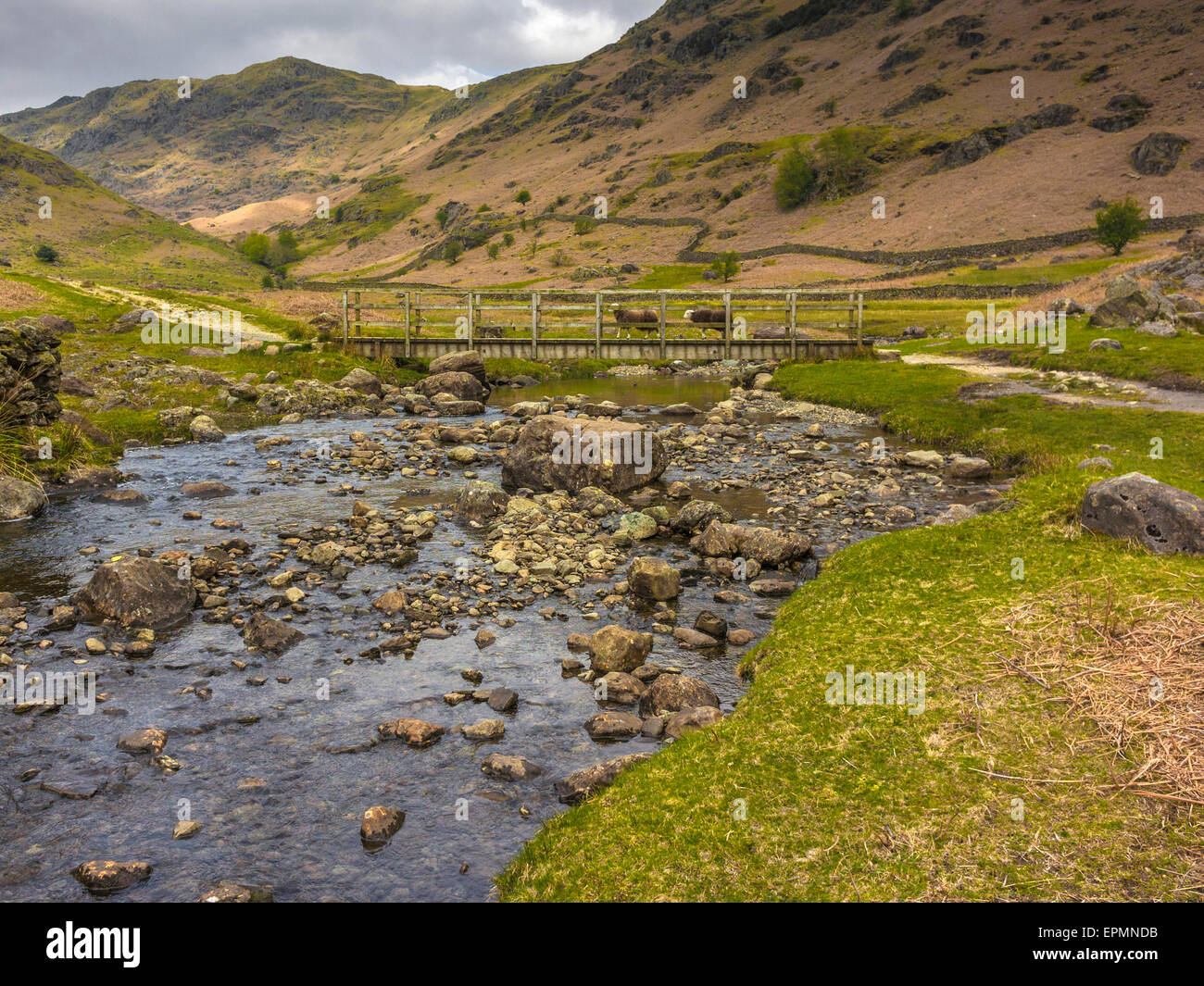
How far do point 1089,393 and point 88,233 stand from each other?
161634 millimetres

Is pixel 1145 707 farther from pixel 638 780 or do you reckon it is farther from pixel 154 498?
pixel 154 498

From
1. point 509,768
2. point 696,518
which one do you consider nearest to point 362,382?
point 696,518

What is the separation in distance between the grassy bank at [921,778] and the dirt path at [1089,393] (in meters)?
15.3

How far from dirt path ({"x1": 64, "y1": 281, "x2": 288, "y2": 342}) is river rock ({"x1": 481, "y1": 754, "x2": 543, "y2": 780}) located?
35.2 meters

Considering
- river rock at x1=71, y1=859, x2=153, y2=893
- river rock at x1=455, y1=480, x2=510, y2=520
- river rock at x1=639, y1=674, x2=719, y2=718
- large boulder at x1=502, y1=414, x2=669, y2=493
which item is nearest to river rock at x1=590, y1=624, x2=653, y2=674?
river rock at x1=639, y1=674, x2=719, y2=718

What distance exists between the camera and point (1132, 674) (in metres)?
7.26

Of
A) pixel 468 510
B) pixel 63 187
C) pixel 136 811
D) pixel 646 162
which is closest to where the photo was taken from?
pixel 136 811

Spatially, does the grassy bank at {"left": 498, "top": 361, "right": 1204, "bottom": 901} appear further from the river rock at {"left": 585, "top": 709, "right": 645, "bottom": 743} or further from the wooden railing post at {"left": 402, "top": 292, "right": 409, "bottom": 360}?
the wooden railing post at {"left": 402, "top": 292, "right": 409, "bottom": 360}

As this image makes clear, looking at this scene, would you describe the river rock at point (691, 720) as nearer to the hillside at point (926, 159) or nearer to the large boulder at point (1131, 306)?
the large boulder at point (1131, 306)

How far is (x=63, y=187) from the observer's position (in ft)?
520

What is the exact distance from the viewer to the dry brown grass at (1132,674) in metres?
6.17

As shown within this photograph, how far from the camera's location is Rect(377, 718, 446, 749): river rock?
8.69 metres
